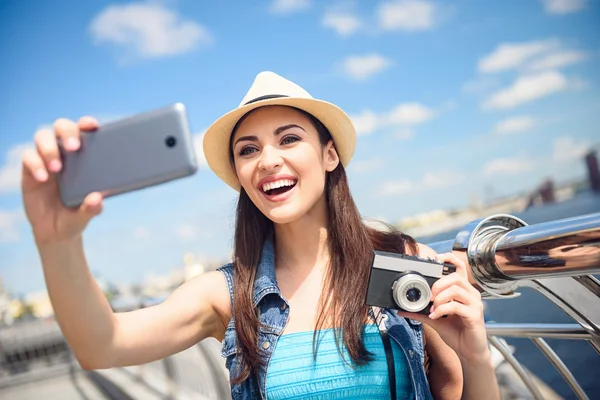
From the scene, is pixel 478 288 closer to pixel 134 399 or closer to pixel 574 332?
pixel 574 332

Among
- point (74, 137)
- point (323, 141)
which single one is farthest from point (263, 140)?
point (74, 137)

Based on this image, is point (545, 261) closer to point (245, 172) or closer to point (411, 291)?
point (411, 291)

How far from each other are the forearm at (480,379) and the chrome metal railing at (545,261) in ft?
0.64

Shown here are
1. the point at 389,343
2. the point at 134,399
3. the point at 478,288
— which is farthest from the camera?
the point at 134,399

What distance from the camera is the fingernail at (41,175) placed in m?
0.97

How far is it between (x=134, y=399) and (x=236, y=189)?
12.5 ft

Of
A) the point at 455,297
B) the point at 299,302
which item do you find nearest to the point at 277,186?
the point at 299,302

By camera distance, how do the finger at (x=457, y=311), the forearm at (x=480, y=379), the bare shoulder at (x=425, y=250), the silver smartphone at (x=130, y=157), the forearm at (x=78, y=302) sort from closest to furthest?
A: the silver smartphone at (x=130, y=157) → the forearm at (x=78, y=302) → the finger at (x=457, y=311) → the forearm at (x=480, y=379) → the bare shoulder at (x=425, y=250)

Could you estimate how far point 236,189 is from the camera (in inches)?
94.8

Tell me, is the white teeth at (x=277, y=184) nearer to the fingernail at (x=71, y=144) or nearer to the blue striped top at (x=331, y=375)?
the blue striped top at (x=331, y=375)

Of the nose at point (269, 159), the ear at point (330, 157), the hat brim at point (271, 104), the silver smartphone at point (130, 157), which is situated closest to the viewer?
the silver smartphone at point (130, 157)

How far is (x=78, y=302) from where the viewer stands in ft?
4.09

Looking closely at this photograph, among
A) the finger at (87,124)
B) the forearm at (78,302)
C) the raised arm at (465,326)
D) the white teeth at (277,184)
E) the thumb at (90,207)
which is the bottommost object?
the raised arm at (465,326)

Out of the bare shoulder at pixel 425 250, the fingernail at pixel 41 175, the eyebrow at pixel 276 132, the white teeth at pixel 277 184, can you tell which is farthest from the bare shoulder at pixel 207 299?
the fingernail at pixel 41 175
